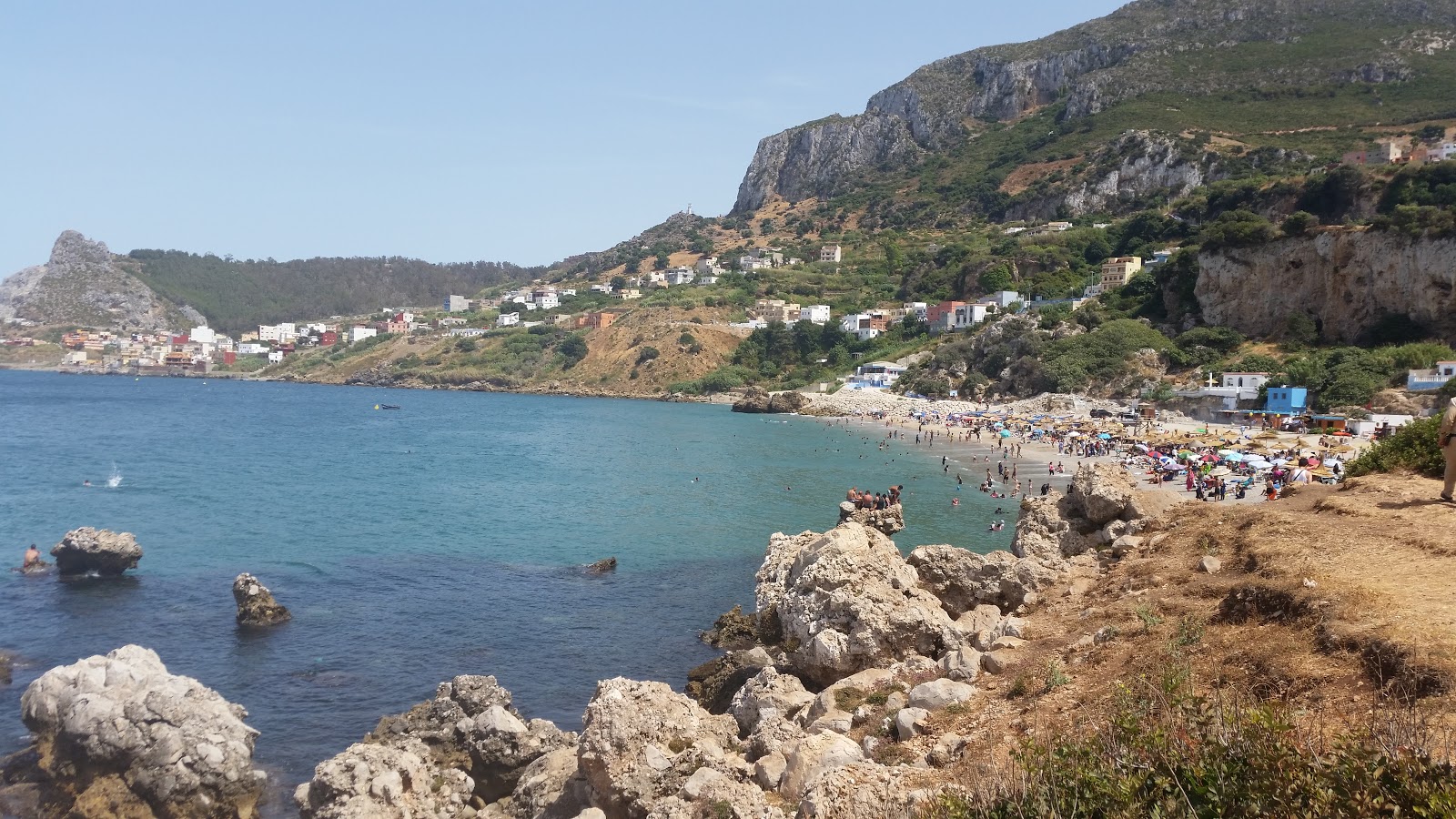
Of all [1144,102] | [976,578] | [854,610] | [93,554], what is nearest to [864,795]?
[854,610]

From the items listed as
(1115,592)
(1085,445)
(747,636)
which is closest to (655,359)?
(1085,445)

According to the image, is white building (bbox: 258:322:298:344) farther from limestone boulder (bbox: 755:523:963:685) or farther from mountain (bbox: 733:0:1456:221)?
limestone boulder (bbox: 755:523:963:685)

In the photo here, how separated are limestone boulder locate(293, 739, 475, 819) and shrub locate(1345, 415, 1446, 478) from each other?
1470 cm

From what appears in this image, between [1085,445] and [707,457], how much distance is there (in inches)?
813

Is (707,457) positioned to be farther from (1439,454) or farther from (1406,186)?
(1406,186)

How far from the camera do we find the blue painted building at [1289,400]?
5062 cm

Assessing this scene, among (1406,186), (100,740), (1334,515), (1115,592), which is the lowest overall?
(100,740)

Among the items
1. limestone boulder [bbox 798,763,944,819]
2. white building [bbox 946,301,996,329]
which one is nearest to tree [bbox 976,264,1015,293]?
white building [bbox 946,301,996,329]

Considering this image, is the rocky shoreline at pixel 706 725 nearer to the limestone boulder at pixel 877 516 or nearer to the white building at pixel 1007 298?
the limestone boulder at pixel 877 516

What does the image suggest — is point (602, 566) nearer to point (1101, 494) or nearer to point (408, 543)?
point (408, 543)

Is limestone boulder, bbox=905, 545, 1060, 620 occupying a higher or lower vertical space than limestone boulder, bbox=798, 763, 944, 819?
lower

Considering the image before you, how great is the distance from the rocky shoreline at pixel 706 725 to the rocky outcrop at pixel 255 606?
22.0ft

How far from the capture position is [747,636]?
1878cm

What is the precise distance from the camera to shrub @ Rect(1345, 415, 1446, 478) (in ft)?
45.0
